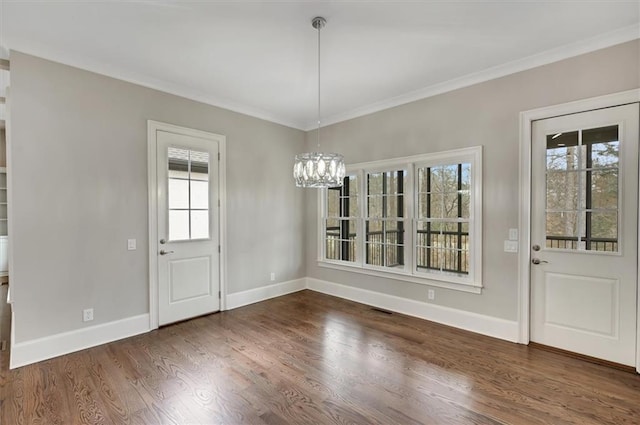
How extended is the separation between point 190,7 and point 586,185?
3.84 metres

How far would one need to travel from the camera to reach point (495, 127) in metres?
3.41

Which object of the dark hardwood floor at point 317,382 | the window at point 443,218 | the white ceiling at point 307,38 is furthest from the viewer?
→ the window at point 443,218

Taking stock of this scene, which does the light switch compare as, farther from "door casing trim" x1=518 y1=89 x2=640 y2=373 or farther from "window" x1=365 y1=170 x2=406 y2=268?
"window" x1=365 y1=170 x2=406 y2=268

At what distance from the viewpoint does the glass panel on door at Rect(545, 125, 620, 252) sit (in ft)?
9.21

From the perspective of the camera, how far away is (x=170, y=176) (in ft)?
12.5

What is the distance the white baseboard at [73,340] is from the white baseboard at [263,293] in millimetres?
1170

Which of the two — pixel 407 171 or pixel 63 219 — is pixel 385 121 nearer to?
pixel 407 171

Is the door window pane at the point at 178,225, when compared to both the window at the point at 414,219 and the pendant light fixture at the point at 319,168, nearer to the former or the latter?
the pendant light fixture at the point at 319,168

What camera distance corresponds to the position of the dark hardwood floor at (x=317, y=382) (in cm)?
210

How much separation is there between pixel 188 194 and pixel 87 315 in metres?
1.68

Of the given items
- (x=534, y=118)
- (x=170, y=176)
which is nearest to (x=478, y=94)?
(x=534, y=118)

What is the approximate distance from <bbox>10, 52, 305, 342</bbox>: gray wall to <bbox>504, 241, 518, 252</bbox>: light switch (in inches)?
156

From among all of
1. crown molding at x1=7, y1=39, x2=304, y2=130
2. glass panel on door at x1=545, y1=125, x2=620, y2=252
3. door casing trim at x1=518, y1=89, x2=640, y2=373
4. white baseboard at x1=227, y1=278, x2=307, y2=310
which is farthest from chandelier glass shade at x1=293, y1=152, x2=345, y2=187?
white baseboard at x1=227, y1=278, x2=307, y2=310

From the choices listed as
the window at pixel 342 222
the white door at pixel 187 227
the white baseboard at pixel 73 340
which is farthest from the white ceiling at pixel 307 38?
the white baseboard at pixel 73 340
